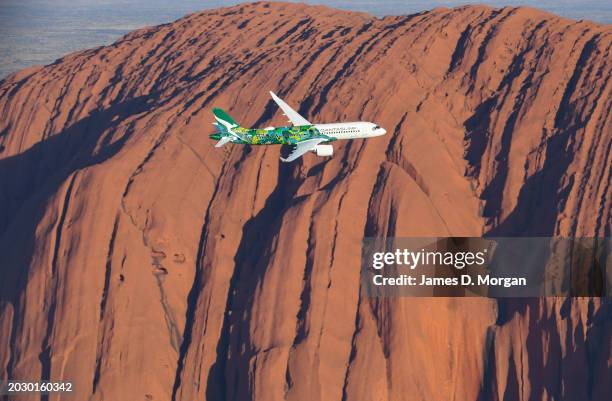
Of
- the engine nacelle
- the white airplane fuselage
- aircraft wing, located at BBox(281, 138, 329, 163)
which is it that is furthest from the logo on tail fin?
the engine nacelle

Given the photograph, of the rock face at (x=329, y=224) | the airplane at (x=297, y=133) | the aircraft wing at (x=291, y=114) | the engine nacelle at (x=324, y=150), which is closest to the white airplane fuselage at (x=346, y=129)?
the airplane at (x=297, y=133)

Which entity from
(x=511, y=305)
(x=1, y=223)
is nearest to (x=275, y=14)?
(x=1, y=223)

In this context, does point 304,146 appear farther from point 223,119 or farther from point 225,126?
point 223,119

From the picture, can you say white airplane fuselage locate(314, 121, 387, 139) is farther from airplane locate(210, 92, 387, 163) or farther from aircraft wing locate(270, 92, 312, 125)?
aircraft wing locate(270, 92, 312, 125)

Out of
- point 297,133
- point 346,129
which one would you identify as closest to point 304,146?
point 297,133

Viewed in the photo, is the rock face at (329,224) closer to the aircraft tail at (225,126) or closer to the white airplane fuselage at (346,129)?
the white airplane fuselage at (346,129)
